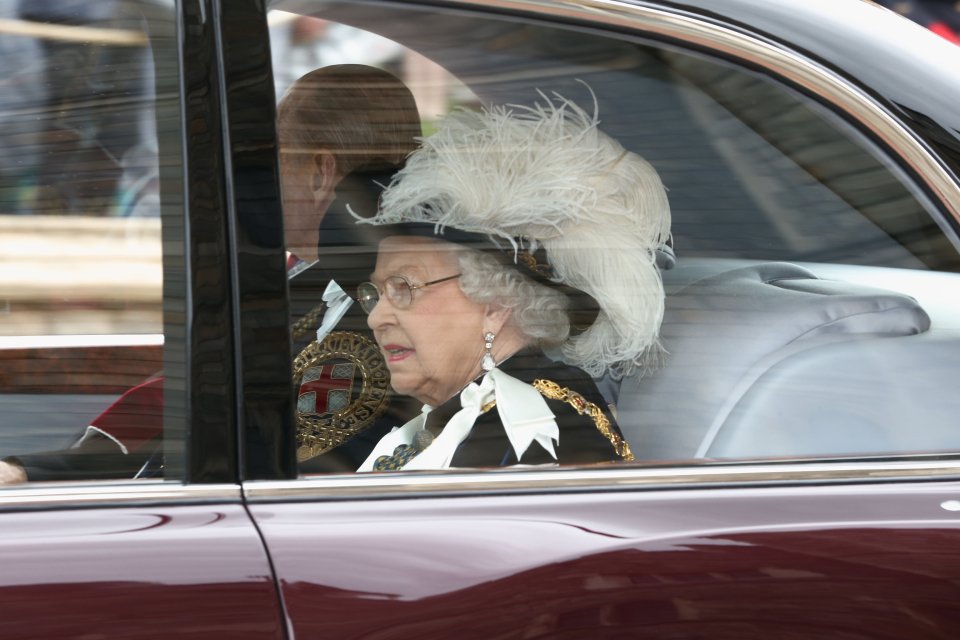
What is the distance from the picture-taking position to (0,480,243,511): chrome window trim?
1.25 m

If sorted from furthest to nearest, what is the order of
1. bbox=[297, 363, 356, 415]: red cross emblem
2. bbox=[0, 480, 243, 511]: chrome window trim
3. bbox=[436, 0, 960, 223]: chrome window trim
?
1. bbox=[297, 363, 356, 415]: red cross emblem
2. bbox=[436, 0, 960, 223]: chrome window trim
3. bbox=[0, 480, 243, 511]: chrome window trim

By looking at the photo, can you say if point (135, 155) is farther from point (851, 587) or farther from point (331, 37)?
point (851, 587)

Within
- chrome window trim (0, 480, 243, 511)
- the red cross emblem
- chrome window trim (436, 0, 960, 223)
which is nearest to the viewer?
chrome window trim (0, 480, 243, 511)

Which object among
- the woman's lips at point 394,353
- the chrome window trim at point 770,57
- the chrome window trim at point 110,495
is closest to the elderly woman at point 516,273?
the woman's lips at point 394,353

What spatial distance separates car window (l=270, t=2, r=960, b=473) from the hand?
0.33 m

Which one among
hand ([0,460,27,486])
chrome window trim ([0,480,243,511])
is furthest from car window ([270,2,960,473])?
hand ([0,460,27,486])

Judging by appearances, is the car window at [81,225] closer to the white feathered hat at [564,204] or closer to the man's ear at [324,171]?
the man's ear at [324,171]

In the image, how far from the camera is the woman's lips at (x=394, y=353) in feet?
5.25

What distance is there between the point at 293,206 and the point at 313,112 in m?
0.20

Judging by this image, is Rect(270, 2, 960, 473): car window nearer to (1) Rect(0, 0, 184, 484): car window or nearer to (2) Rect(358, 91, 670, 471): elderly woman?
(2) Rect(358, 91, 670, 471): elderly woman

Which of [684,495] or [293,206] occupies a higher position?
[293,206]

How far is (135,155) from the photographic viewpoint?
1.34 metres

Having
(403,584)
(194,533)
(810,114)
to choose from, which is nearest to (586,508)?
(403,584)

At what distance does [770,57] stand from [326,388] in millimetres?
737
